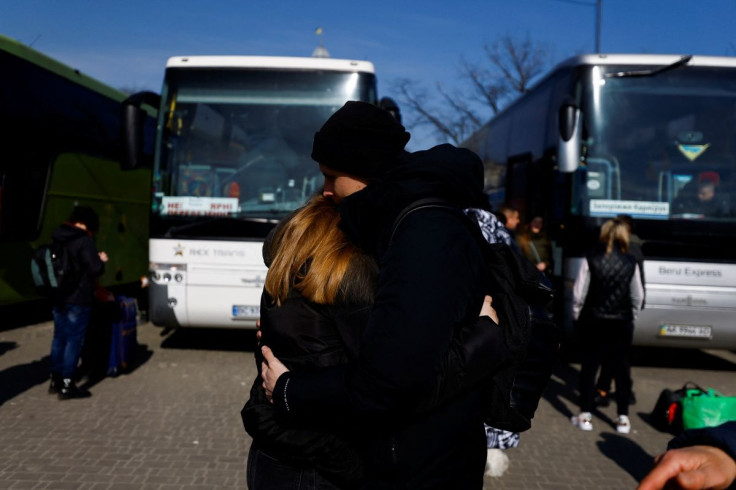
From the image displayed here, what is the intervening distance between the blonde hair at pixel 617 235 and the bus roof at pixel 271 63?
3.58 m

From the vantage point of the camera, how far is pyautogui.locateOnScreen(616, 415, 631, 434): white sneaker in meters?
5.73

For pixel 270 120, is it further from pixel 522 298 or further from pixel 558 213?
pixel 522 298

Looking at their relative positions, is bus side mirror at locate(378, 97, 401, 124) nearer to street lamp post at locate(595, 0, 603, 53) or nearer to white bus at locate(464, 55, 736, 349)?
white bus at locate(464, 55, 736, 349)

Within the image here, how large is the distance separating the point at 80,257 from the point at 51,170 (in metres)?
3.98

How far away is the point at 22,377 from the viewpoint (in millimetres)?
6855

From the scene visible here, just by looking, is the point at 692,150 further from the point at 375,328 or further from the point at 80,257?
the point at 375,328

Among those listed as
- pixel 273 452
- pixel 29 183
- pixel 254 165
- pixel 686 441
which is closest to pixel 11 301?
pixel 29 183

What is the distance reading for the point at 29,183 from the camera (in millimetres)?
8797

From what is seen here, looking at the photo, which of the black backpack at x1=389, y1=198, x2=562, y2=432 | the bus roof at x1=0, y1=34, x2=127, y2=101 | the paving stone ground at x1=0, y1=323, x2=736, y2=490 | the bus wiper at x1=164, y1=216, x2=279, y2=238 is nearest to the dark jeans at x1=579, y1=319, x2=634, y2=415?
the paving stone ground at x1=0, y1=323, x2=736, y2=490

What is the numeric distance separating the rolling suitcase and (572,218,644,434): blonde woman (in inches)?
187

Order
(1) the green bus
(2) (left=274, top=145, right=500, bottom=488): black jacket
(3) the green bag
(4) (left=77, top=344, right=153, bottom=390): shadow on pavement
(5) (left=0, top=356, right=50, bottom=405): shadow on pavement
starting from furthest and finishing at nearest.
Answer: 1. (1) the green bus
2. (4) (left=77, top=344, right=153, bottom=390): shadow on pavement
3. (5) (left=0, top=356, right=50, bottom=405): shadow on pavement
4. (3) the green bag
5. (2) (left=274, top=145, right=500, bottom=488): black jacket

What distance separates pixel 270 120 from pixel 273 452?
6.34 metres

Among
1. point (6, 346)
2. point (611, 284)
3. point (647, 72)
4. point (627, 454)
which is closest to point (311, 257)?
point (627, 454)

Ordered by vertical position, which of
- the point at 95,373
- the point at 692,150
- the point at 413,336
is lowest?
the point at 95,373
